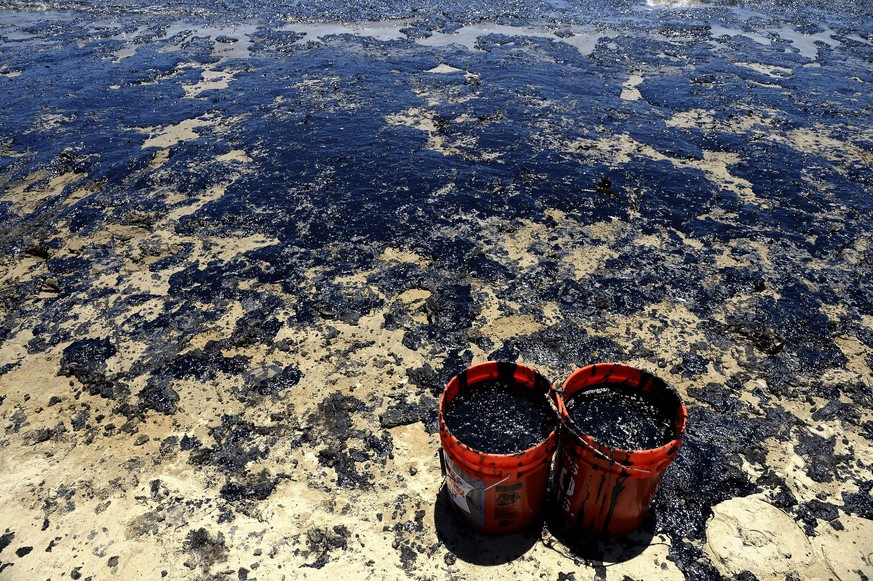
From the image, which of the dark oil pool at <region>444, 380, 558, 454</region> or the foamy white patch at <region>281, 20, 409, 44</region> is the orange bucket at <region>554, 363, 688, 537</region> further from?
the foamy white patch at <region>281, 20, 409, 44</region>

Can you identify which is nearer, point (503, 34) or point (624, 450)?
point (624, 450)

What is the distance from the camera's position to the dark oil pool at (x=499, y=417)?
10.6 ft

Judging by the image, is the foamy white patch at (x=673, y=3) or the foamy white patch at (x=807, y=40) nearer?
the foamy white patch at (x=807, y=40)

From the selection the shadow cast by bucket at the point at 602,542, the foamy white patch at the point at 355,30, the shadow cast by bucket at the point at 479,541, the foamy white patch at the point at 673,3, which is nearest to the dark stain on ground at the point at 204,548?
the shadow cast by bucket at the point at 479,541

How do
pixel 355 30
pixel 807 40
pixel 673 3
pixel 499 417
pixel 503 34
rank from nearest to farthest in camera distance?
pixel 499 417, pixel 807 40, pixel 503 34, pixel 355 30, pixel 673 3

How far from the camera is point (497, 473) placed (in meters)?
3.04

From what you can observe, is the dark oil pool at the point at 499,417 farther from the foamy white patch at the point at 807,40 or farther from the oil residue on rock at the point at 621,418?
the foamy white patch at the point at 807,40

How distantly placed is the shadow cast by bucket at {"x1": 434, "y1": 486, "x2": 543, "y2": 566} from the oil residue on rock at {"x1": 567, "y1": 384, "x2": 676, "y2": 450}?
0.87m

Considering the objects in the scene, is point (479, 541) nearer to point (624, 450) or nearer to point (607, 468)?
point (607, 468)

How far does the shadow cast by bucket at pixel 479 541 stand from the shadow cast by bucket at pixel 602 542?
0.13 metres

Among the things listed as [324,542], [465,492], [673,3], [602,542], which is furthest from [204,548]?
[673,3]

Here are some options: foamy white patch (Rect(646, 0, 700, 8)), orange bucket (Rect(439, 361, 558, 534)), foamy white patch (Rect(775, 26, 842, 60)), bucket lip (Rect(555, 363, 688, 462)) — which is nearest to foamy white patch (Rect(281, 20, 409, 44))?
foamy white patch (Rect(646, 0, 700, 8))

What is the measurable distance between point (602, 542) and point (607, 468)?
0.83m

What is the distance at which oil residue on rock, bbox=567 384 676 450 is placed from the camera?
3.20 metres
